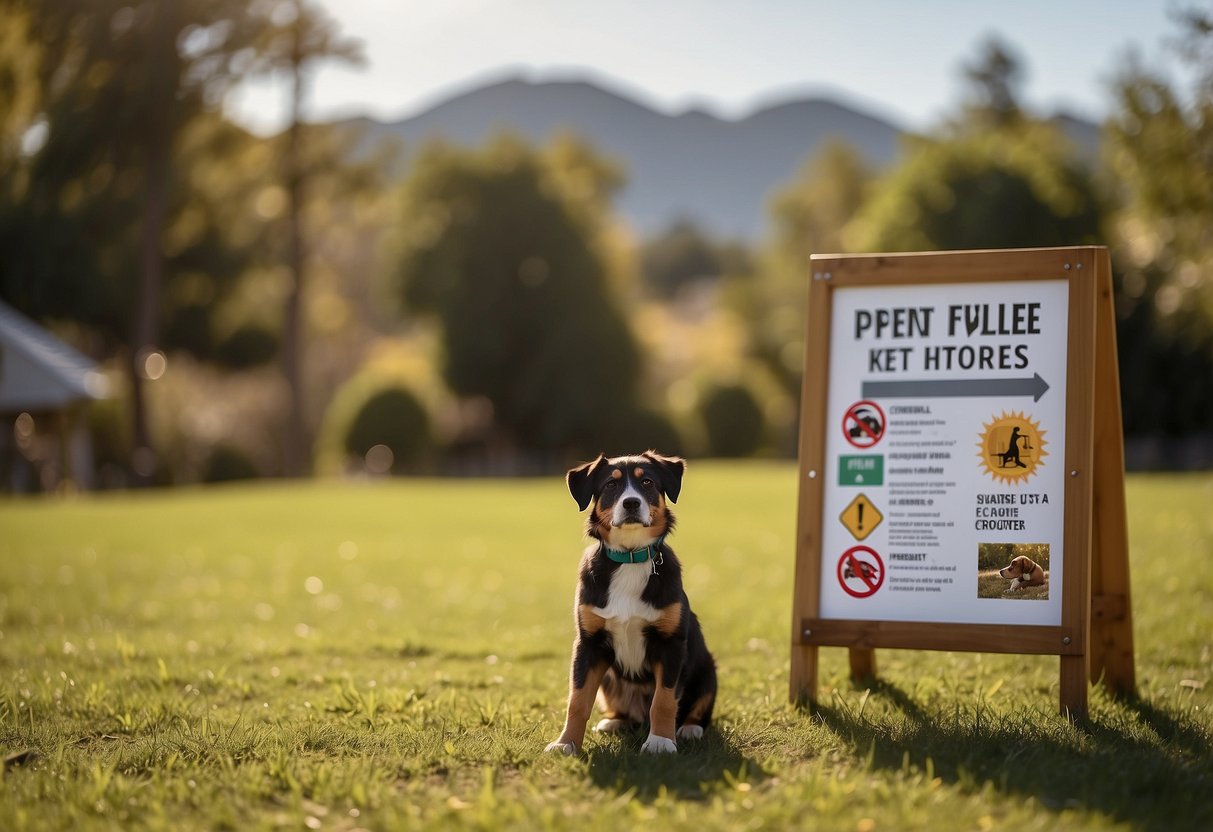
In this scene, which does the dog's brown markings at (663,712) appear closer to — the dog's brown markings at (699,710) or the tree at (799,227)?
the dog's brown markings at (699,710)

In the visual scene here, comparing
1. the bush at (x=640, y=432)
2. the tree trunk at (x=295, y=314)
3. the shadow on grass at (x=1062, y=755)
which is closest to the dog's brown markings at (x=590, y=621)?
the shadow on grass at (x=1062, y=755)

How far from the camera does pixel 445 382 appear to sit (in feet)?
145

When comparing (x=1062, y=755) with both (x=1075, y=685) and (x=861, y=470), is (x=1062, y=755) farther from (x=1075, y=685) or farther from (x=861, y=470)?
(x=861, y=470)

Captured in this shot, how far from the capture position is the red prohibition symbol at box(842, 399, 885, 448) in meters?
5.73

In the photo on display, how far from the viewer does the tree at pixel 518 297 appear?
43.7 m

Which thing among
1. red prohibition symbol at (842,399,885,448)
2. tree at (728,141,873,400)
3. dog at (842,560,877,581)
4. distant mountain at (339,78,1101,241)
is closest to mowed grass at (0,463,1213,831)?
dog at (842,560,877,581)

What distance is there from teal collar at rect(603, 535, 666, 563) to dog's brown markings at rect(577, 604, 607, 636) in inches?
9.6

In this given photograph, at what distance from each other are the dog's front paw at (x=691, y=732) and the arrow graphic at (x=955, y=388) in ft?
6.12

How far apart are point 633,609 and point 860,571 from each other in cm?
141

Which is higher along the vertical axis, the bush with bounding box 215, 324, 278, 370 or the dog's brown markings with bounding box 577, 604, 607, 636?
the bush with bounding box 215, 324, 278, 370

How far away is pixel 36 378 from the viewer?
33.3 meters

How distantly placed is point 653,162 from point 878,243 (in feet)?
373

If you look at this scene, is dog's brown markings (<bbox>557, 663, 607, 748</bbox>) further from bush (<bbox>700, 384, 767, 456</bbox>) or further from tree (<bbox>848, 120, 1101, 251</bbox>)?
bush (<bbox>700, 384, 767, 456</bbox>)

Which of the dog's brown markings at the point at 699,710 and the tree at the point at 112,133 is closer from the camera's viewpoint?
the dog's brown markings at the point at 699,710
